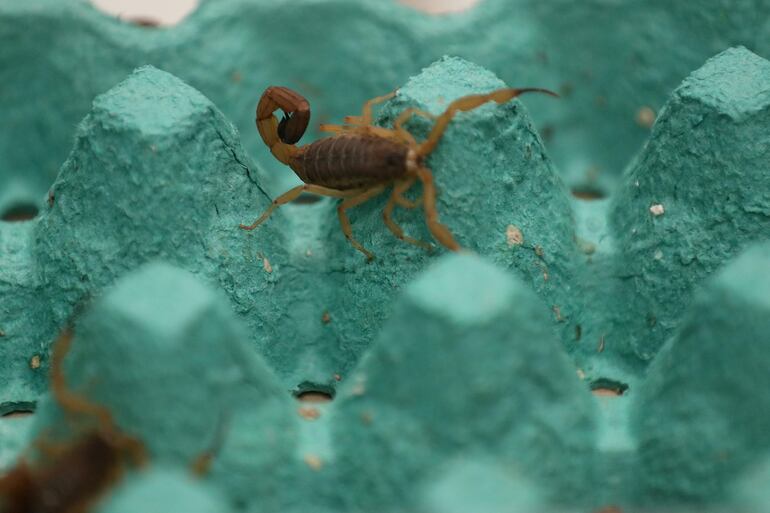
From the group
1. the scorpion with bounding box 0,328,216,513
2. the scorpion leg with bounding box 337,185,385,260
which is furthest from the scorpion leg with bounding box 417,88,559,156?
the scorpion with bounding box 0,328,216,513

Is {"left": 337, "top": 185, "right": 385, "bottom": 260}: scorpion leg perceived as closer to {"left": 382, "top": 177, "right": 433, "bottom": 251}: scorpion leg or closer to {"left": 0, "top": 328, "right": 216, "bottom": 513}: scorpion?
{"left": 382, "top": 177, "right": 433, "bottom": 251}: scorpion leg

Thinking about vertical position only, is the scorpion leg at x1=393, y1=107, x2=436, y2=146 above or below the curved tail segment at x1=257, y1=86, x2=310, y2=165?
above

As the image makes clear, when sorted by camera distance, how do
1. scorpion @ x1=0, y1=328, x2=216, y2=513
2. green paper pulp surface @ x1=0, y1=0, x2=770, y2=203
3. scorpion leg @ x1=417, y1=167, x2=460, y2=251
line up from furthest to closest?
green paper pulp surface @ x1=0, y1=0, x2=770, y2=203 < scorpion leg @ x1=417, y1=167, x2=460, y2=251 < scorpion @ x1=0, y1=328, x2=216, y2=513

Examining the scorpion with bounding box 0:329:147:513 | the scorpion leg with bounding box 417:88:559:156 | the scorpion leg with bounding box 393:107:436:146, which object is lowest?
the scorpion with bounding box 0:329:147:513

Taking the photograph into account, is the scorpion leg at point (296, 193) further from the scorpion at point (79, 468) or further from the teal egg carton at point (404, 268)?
the scorpion at point (79, 468)

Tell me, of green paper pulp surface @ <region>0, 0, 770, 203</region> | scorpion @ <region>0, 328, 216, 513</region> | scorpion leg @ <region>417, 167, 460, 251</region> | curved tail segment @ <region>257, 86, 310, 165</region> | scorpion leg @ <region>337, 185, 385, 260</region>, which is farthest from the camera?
green paper pulp surface @ <region>0, 0, 770, 203</region>

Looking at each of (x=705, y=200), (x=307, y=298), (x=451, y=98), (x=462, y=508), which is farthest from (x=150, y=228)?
(x=705, y=200)

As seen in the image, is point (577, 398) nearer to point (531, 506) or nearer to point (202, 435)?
point (531, 506)

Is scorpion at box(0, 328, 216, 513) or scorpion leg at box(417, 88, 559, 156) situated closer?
scorpion at box(0, 328, 216, 513)
